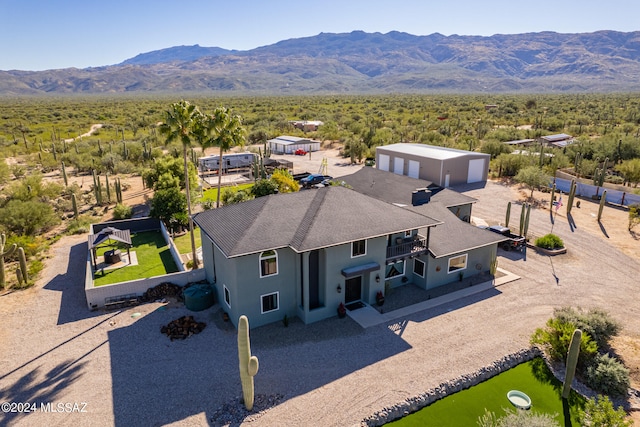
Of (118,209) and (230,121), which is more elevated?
(230,121)

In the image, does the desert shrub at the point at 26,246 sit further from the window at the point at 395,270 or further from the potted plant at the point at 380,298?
the window at the point at 395,270

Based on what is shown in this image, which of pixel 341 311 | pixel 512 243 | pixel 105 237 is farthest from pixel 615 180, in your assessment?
pixel 105 237

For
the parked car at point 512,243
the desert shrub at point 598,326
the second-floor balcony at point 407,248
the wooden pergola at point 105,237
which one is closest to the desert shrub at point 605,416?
the desert shrub at point 598,326

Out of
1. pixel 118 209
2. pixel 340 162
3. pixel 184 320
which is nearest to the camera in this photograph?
pixel 184 320

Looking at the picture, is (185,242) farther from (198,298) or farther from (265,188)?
(198,298)

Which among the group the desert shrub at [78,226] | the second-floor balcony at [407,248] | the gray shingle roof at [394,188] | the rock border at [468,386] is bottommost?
the rock border at [468,386]

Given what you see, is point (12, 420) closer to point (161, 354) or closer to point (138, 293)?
point (161, 354)

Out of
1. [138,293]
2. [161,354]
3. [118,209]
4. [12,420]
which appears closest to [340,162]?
[118,209]
